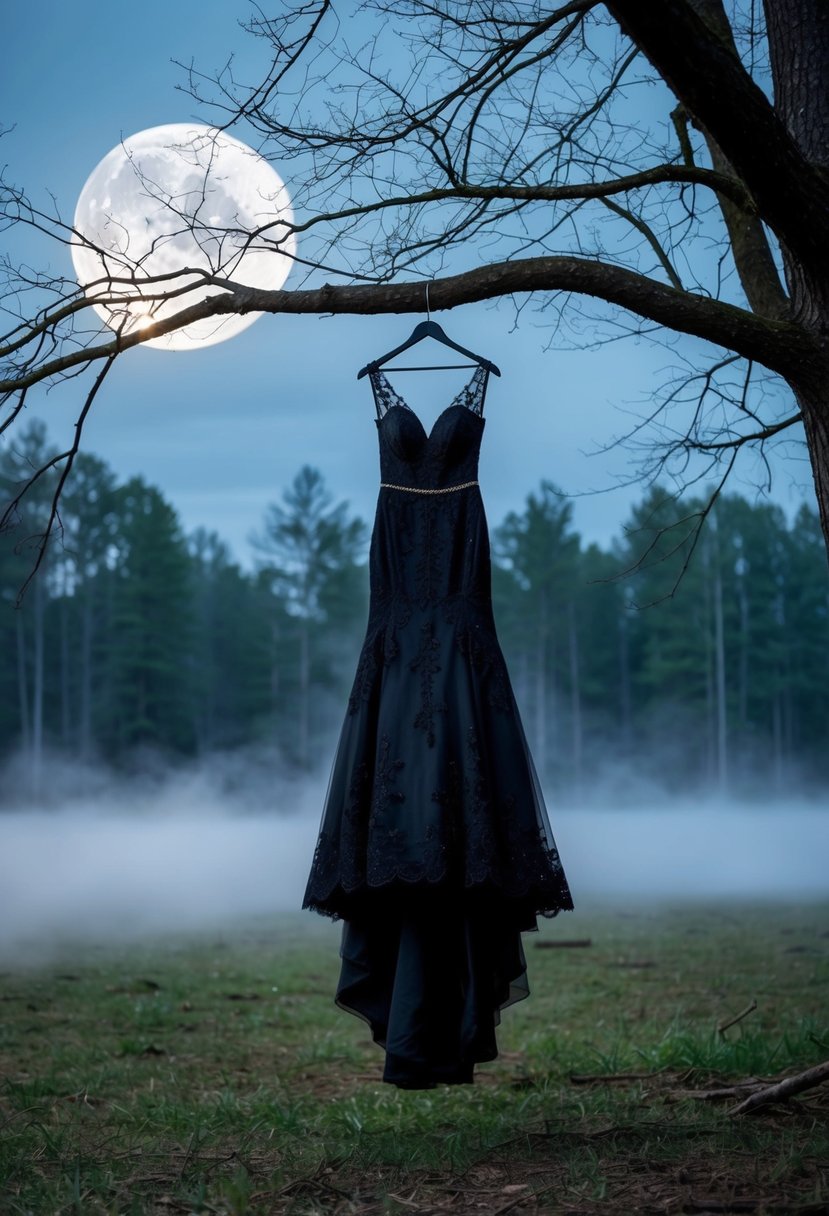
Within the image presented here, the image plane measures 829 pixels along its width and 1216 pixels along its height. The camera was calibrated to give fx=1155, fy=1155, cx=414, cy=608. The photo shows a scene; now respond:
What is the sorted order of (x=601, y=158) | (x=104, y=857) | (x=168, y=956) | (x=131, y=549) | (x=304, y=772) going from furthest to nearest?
(x=304, y=772) < (x=131, y=549) < (x=104, y=857) < (x=168, y=956) < (x=601, y=158)

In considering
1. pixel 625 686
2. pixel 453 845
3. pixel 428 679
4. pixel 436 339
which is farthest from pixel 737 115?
pixel 625 686

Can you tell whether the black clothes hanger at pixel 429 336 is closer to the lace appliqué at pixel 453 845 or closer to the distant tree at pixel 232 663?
the lace appliqué at pixel 453 845

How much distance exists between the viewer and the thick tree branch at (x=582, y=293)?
4.10 metres

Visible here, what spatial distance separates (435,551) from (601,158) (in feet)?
6.71

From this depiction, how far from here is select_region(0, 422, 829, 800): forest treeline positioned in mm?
30844

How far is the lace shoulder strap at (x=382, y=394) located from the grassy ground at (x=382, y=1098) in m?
2.61

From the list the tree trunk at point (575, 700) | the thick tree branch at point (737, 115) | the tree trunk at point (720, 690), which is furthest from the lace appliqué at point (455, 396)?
the tree trunk at point (575, 700)

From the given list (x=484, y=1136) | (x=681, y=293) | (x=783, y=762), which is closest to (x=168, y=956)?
(x=484, y=1136)

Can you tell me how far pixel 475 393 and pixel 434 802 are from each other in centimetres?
149

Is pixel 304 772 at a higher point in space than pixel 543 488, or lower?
lower

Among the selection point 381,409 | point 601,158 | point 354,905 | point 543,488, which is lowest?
point 354,905

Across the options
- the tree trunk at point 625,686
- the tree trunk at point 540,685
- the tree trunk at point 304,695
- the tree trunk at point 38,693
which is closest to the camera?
the tree trunk at point 38,693

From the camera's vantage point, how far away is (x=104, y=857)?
61.1 ft

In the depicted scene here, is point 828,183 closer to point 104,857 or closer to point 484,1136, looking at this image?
point 484,1136
